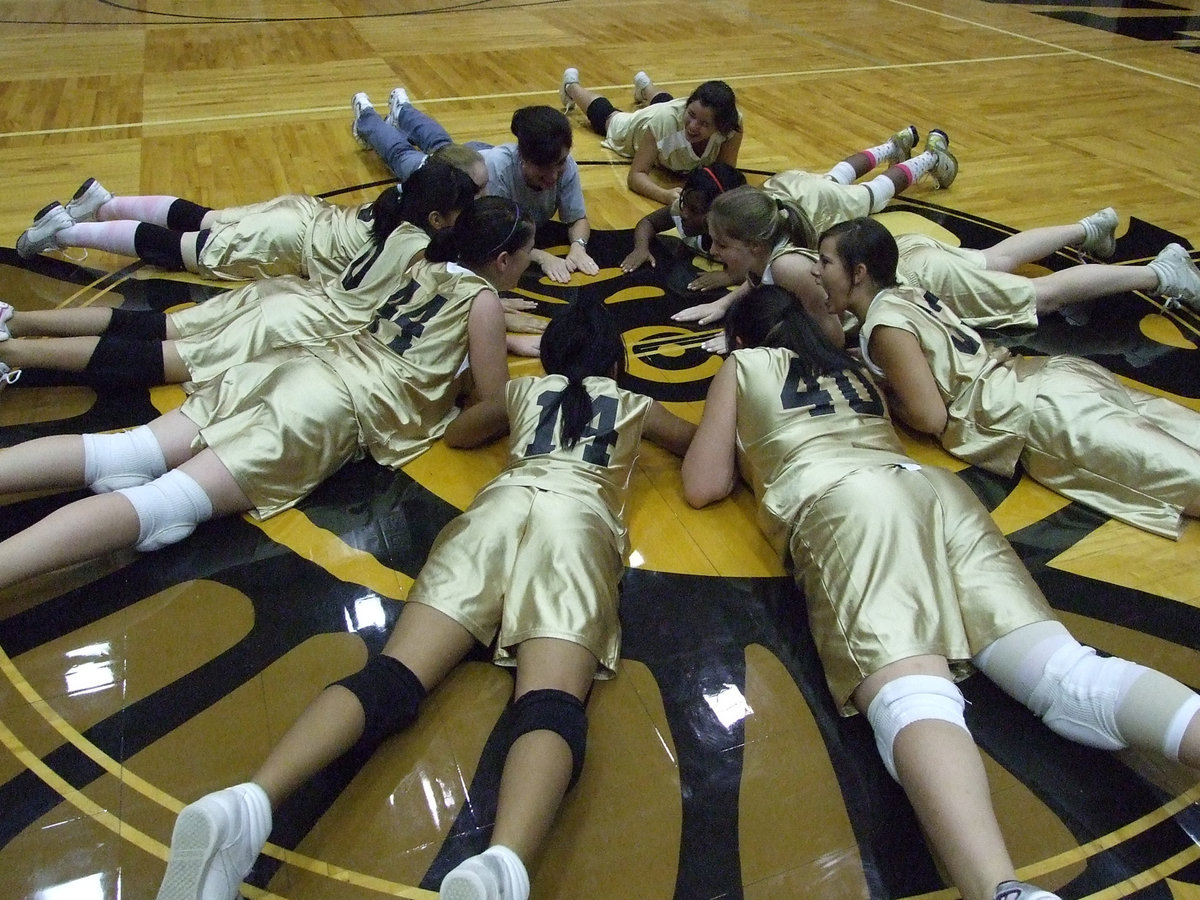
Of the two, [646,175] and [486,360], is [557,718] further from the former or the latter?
[646,175]

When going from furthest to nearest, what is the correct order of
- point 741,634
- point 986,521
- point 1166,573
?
point 1166,573
point 741,634
point 986,521

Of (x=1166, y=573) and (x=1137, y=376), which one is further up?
(x=1137, y=376)

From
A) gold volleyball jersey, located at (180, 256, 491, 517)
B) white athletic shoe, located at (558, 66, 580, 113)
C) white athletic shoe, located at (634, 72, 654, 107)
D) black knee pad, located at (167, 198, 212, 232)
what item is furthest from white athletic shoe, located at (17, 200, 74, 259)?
white athletic shoe, located at (634, 72, 654, 107)

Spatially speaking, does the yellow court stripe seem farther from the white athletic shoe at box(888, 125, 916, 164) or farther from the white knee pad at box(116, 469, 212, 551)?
the white athletic shoe at box(888, 125, 916, 164)

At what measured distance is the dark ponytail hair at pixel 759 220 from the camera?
2711 mm

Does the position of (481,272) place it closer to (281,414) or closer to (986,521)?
(281,414)

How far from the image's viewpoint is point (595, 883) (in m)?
1.47

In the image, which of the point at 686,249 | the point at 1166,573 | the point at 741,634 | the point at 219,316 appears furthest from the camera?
the point at 686,249

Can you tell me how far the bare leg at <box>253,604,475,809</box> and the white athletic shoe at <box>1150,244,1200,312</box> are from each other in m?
2.71

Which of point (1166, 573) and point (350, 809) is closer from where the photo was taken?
point (350, 809)

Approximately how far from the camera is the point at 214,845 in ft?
4.23

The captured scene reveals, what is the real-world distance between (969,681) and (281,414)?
1607mm

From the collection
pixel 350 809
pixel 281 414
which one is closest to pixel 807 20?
pixel 281 414

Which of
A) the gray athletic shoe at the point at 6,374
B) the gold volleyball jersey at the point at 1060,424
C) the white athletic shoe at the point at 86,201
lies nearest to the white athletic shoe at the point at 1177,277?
the gold volleyball jersey at the point at 1060,424
